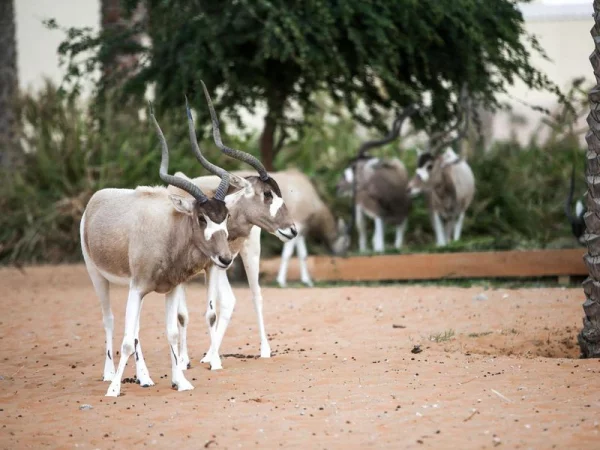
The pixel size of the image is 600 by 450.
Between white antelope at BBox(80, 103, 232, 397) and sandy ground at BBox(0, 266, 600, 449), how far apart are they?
0.39 metres

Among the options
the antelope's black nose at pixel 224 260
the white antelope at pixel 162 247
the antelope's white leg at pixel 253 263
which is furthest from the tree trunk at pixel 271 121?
the antelope's black nose at pixel 224 260

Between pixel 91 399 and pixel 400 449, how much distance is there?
232cm

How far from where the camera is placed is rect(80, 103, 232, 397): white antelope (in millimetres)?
6664

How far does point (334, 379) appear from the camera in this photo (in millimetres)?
6770

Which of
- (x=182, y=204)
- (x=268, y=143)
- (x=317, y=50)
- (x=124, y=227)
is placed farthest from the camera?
(x=268, y=143)

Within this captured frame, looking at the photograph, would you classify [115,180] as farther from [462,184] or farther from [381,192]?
[462,184]

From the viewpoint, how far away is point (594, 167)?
761 cm

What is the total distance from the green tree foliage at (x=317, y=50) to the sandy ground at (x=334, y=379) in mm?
3201

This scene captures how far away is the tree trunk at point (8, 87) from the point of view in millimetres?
16172

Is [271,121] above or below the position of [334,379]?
above

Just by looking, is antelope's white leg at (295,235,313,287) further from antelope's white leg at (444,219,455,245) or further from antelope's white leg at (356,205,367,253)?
antelope's white leg at (444,219,455,245)

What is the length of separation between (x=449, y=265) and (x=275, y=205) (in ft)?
16.0

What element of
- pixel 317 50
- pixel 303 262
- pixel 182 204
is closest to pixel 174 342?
pixel 182 204

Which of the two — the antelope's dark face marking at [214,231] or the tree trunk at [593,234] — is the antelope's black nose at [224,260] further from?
the tree trunk at [593,234]
